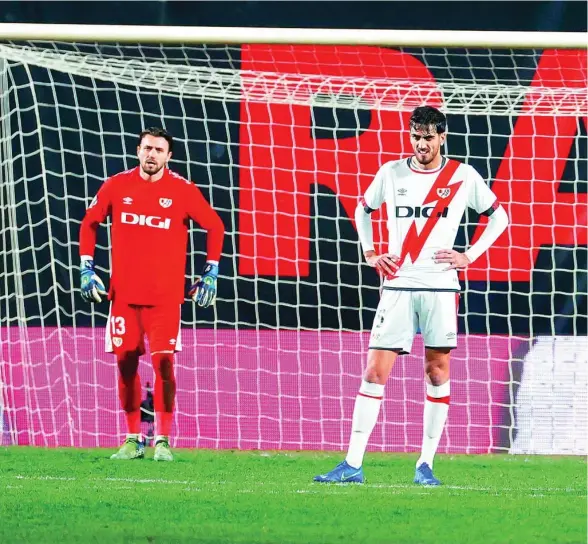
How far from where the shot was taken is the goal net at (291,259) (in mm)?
8000

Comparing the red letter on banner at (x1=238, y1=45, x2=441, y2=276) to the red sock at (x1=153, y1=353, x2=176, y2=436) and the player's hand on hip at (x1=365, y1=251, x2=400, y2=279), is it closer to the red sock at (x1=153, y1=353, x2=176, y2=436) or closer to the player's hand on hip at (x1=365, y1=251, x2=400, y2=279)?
the red sock at (x1=153, y1=353, x2=176, y2=436)

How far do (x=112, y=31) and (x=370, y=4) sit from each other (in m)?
2.64

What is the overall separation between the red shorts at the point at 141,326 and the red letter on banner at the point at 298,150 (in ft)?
3.98

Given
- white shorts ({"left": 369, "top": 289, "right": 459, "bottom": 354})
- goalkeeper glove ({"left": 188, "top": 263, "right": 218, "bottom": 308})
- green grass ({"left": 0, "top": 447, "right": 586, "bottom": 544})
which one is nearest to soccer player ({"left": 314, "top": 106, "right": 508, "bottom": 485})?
white shorts ({"left": 369, "top": 289, "right": 459, "bottom": 354})

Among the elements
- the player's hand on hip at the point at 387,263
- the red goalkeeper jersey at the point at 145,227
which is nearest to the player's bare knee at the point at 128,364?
the red goalkeeper jersey at the point at 145,227

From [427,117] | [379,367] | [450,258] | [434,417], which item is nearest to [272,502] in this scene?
[379,367]

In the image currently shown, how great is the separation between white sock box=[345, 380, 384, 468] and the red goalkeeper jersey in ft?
4.68

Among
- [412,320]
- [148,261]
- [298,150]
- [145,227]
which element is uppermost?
[298,150]

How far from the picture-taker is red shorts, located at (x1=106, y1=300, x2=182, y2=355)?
6.91 metres

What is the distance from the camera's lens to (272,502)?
212 inches

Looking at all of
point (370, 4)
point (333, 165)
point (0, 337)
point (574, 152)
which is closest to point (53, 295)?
point (0, 337)

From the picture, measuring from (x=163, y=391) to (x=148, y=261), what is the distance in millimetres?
687

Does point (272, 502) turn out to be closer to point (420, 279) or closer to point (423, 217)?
point (420, 279)

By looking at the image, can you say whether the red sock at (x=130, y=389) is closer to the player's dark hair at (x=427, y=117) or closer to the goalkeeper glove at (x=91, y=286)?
the goalkeeper glove at (x=91, y=286)
